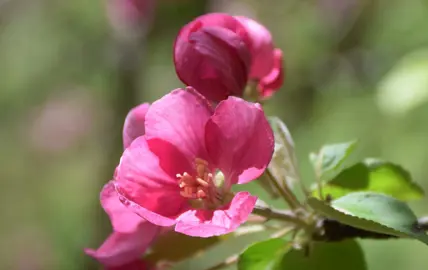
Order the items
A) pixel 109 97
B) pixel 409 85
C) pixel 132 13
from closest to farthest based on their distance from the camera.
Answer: pixel 409 85
pixel 132 13
pixel 109 97

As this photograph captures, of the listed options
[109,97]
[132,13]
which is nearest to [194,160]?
[132,13]

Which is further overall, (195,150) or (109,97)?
(109,97)

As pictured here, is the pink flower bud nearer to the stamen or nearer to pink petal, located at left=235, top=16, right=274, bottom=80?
pink petal, located at left=235, top=16, right=274, bottom=80

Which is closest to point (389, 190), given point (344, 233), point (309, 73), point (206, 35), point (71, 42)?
point (344, 233)

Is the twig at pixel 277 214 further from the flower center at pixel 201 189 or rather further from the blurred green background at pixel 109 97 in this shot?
the blurred green background at pixel 109 97

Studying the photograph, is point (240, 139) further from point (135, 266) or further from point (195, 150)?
point (135, 266)

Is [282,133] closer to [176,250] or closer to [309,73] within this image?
[176,250]

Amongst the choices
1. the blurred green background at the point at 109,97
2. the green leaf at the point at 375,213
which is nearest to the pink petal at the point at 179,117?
the green leaf at the point at 375,213
